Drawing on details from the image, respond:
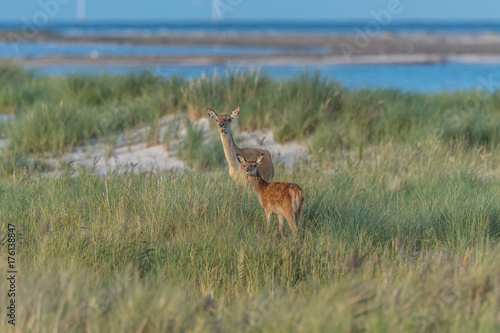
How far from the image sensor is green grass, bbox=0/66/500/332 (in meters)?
3.44

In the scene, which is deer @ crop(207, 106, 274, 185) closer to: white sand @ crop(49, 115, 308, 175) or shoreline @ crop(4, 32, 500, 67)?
white sand @ crop(49, 115, 308, 175)

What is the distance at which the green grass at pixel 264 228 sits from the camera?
3441 millimetres

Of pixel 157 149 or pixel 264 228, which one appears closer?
pixel 264 228

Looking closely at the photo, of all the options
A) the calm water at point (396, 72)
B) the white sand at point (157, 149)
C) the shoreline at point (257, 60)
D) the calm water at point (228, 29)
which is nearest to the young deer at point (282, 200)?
the white sand at point (157, 149)

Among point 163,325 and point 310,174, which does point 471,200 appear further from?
point 163,325

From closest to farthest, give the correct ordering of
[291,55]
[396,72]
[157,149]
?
1. [157,149]
2. [396,72]
3. [291,55]

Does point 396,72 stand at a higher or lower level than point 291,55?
lower

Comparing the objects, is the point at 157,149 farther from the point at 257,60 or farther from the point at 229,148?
the point at 257,60

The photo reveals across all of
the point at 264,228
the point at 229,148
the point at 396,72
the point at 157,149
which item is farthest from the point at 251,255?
the point at 396,72

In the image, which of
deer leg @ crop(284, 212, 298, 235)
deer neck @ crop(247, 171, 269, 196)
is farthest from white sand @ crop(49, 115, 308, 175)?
deer leg @ crop(284, 212, 298, 235)

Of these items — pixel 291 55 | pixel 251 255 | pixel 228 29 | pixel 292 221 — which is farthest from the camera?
pixel 228 29

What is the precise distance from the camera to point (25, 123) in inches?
400

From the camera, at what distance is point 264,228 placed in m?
5.52

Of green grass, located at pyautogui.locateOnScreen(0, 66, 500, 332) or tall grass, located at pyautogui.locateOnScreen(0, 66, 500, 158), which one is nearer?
green grass, located at pyautogui.locateOnScreen(0, 66, 500, 332)
